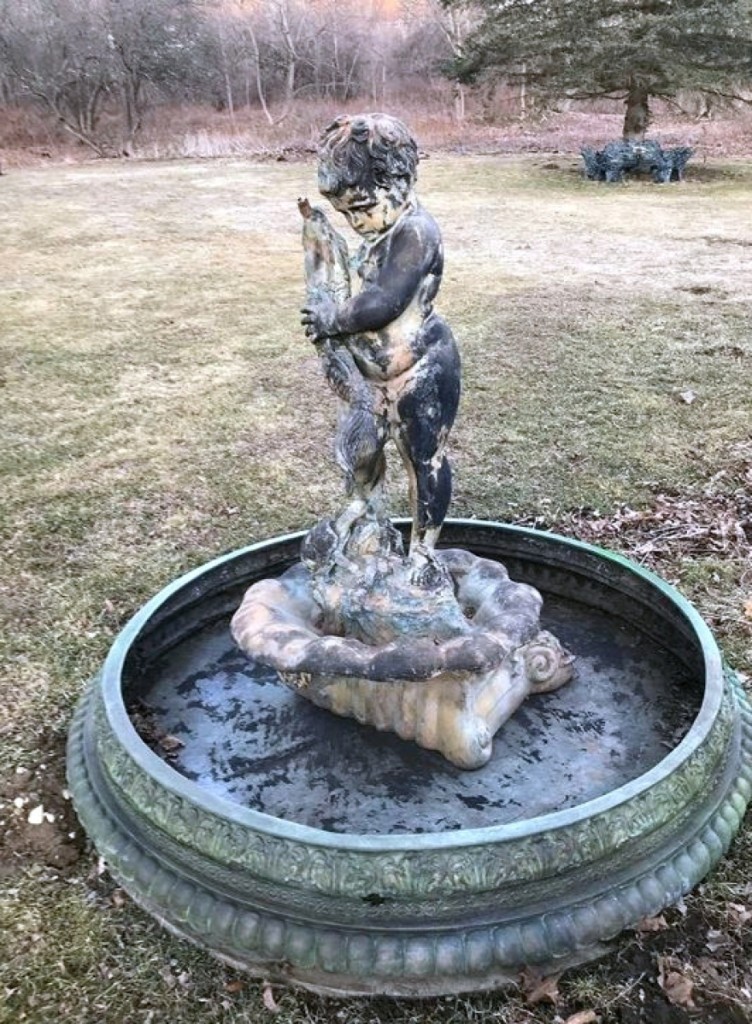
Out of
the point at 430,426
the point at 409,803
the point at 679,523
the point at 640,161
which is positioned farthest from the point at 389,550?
the point at 640,161

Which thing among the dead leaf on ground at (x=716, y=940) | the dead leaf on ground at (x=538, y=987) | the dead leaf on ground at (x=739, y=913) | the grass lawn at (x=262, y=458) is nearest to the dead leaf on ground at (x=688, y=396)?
the grass lawn at (x=262, y=458)

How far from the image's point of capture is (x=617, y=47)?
17.1 m

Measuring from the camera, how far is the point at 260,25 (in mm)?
32156

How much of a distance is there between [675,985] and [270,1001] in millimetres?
1142

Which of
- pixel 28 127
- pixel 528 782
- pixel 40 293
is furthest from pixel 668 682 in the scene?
pixel 28 127

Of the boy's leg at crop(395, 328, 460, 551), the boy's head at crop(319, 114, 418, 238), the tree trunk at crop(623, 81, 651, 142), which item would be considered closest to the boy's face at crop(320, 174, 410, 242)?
the boy's head at crop(319, 114, 418, 238)

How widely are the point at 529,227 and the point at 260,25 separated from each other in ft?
75.6

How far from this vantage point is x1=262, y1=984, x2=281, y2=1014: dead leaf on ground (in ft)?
8.31

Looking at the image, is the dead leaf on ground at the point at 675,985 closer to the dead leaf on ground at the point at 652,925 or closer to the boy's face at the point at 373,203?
the dead leaf on ground at the point at 652,925

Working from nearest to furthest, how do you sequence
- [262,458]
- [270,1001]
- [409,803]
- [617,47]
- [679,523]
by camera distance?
1. [270,1001]
2. [409,803]
3. [679,523]
4. [262,458]
5. [617,47]

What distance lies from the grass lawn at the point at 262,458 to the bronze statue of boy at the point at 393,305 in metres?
1.58

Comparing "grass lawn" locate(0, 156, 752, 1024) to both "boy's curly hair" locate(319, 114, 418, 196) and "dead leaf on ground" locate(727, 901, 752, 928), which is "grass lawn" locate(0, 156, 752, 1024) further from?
"boy's curly hair" locate(319, 114, 418, 196)

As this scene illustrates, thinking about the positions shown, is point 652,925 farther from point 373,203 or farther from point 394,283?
point 373,203

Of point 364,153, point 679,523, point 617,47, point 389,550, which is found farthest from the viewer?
point 617,47
